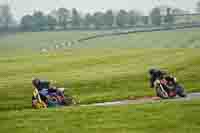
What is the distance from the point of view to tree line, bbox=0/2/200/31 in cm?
11188

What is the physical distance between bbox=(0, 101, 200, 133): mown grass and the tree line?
3604 inches

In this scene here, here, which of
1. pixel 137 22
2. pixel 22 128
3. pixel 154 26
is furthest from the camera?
pixel 137 22

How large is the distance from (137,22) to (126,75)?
84.9 metres

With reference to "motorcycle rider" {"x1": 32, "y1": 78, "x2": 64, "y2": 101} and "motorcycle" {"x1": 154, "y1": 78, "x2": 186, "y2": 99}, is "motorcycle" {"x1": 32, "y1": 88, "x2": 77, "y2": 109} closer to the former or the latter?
"motorcycle rider" {"x1": 32, "y1": 78, "x2": 64, "y2": 101}

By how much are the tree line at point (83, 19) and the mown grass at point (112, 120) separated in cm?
9154

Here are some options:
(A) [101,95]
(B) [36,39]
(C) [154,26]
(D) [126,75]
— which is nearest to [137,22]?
(C) [154,26]

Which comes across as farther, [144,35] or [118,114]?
[144,35]

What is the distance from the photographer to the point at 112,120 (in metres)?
16.7

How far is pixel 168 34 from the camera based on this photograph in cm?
10369

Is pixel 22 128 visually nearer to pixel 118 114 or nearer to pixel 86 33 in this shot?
pixel 118 114

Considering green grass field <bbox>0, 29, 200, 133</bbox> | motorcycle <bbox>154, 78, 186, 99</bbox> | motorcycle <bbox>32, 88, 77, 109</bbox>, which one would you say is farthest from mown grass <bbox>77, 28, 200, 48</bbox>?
motorcycle <bbox>32, 88, 77, 109</bbox>

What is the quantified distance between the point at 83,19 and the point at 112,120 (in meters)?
117

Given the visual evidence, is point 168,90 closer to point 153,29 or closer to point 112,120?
point 112,120

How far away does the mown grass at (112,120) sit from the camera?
1535 cm
